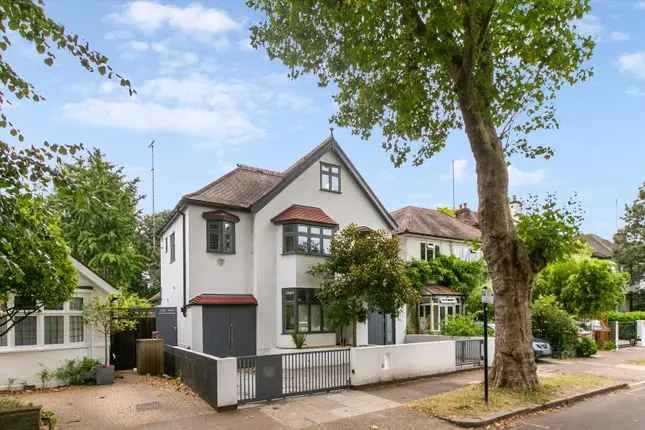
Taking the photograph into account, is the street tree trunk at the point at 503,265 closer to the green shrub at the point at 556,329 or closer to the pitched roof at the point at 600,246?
the green shrub at the point at 556,329

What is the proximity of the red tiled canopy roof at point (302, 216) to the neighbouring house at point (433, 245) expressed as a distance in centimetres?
875

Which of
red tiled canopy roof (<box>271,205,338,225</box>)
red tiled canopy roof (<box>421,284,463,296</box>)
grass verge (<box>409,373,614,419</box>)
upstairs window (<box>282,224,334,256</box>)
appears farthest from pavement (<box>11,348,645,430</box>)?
red tiled canopy roof (<box>421,284,463,296</box>)

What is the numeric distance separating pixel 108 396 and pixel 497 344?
33.6ft

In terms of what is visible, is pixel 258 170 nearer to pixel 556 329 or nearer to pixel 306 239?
pixel 306 239

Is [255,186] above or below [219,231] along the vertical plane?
above

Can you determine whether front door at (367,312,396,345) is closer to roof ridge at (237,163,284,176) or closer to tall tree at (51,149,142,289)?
roof ridge at (237,163,284,176)

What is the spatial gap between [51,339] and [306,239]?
31.3 ft

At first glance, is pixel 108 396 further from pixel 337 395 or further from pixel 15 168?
pixel 15 168

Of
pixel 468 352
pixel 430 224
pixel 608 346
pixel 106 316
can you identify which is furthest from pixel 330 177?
pixel 608 346

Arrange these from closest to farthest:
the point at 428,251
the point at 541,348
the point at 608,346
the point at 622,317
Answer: the point at 541,348, the point at 608,346, the point at 622,317, the point at 428,251

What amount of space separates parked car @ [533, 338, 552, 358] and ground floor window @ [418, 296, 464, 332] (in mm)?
9117

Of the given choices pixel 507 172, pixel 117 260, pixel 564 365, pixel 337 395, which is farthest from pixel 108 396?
pixel 117 260

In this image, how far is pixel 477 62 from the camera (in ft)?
41.9

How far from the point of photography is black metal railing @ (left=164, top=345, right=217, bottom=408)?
11.5 meters
